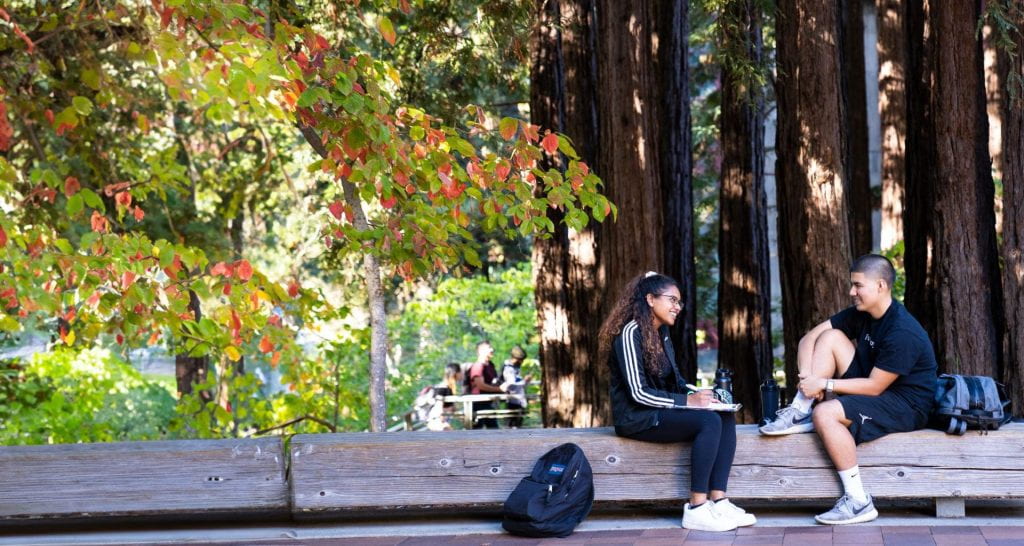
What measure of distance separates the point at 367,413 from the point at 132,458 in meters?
6.87

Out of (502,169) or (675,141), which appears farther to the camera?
(675,141)

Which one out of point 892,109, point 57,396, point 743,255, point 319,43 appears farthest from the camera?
point 892,109

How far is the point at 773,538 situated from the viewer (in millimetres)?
7117

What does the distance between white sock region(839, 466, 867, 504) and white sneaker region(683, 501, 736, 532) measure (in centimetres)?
68

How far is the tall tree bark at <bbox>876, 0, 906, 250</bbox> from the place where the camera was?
16328 millimetres

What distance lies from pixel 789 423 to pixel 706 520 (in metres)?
0.79

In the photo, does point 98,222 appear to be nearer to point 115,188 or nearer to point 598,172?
point 115,188

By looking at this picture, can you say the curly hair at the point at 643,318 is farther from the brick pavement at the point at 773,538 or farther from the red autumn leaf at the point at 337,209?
the red autumn leaf at the point at 337,209

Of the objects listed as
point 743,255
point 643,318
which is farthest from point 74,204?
point 743,255

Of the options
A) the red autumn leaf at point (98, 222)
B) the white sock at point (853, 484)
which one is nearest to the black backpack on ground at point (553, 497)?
the white sock at point (853, 484)

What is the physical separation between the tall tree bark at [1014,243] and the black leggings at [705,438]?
3.40 meters

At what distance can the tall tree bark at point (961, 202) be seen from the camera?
9.75m

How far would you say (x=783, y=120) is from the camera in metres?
10.2

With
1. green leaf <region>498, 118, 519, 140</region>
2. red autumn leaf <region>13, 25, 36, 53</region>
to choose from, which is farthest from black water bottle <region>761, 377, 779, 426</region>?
red autumn leaf <region>13, 25, 36, 53</region>
